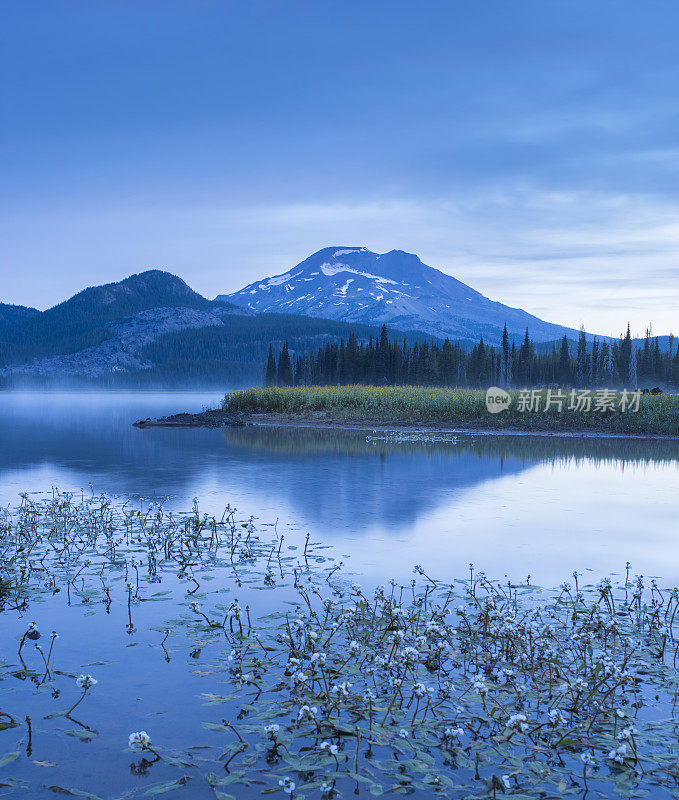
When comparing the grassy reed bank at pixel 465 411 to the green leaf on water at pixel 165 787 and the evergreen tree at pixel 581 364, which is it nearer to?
the green leaf on water at pixel 165 787

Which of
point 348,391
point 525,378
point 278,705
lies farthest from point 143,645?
point 525,378

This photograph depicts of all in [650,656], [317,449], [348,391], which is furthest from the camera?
[348,391]

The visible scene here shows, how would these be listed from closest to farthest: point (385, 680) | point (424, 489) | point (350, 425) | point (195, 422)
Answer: point (385, 680) → point (424, 489) → point (350, 425) → point (195, 422)

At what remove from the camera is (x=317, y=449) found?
33094mm

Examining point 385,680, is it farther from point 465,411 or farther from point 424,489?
point 465,411

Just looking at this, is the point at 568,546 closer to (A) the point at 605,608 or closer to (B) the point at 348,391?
(A) the point at 605,608

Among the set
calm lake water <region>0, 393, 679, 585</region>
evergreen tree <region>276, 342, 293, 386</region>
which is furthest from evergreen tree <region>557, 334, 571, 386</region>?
calm lake water <region>0, 393, 679, 585</region>

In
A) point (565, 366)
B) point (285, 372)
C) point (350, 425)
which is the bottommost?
point (350, 425)

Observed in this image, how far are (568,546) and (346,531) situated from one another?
181 inches

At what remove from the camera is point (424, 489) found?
2075 centimetres

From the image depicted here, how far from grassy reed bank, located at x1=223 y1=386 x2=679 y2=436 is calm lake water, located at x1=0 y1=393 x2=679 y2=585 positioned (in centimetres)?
373

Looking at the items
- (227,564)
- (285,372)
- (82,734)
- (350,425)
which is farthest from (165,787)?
(285,372)

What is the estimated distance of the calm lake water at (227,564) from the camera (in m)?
5.91

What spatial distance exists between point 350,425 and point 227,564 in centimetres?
3575
